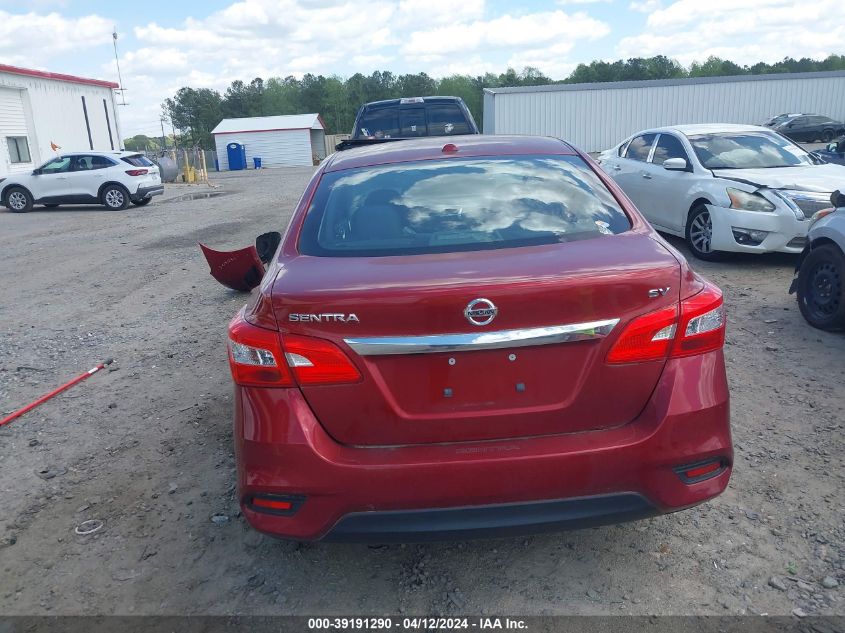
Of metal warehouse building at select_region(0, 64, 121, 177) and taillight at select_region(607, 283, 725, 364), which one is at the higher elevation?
metal warehouse building at select_region(0, 64, 121, 177)

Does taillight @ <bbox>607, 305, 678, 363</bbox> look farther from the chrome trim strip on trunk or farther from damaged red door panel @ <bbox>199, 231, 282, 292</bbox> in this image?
damaged red door panel @ <bbox>199, 231, 282, 292</bbox>

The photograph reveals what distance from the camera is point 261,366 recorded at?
7.89 feet

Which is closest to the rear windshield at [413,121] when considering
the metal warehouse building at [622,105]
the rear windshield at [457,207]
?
the rear windshield at [457,207]

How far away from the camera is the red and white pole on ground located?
15.4ft

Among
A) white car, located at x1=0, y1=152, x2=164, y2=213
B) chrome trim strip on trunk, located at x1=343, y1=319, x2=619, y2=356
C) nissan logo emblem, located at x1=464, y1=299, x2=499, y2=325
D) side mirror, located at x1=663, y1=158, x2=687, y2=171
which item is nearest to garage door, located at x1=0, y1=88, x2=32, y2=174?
white car, located at x1=0, y1=152, x2=164, y2=213

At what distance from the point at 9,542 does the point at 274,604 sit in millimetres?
1461

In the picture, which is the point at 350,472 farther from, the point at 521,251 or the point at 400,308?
the point at 521,251

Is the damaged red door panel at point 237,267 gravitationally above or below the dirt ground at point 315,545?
above

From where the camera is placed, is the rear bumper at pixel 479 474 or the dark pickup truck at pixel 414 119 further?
the dark pickup truck at pixel 414 119

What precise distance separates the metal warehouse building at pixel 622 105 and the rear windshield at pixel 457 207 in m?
32.7

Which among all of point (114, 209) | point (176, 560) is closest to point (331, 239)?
point (176, 560)

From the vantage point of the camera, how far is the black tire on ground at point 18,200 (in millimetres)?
19953

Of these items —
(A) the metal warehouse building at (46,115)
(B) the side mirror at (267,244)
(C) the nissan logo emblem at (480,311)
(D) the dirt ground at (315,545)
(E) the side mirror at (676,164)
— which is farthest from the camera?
(A) the metal warehouse building at (46,115)

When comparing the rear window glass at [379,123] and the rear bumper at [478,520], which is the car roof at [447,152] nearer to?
the rear bumper at [478,520]
